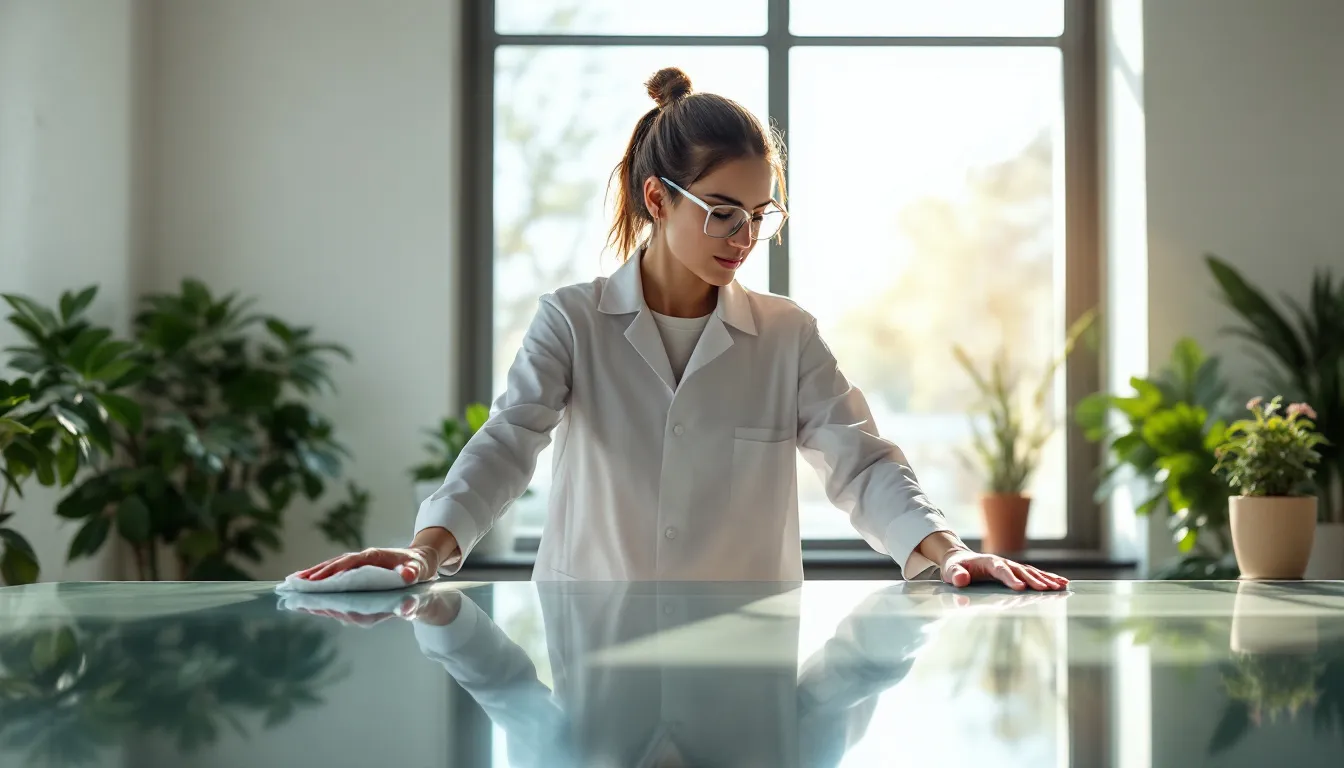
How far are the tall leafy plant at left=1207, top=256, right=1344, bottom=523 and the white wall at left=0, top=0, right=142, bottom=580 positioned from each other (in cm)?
347

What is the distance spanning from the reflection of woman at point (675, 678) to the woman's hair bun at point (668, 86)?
3.70ft

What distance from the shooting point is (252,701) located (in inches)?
25.2

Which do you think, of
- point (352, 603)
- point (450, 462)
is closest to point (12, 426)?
point (450, 462)

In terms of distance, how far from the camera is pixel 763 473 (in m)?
1.89

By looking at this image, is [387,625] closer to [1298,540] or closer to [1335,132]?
[1298,540]

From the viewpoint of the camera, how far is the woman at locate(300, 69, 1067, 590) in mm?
1811

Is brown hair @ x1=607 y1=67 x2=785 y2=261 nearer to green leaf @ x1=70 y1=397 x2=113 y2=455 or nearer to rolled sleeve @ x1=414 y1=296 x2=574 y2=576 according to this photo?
rolled sleeve @ x1=414 y1=296 x2=574 y2=576

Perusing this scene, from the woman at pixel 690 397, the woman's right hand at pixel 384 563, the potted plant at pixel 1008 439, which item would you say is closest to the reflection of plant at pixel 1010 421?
the potted plant at pixel 1008 439

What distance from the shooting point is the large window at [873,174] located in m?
4.31

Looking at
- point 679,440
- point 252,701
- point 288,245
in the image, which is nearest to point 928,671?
point 252,701

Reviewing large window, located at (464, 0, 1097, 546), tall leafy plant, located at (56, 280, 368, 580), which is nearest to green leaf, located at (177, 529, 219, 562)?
tall leafy plant, located at (56, 280, 368, 580)

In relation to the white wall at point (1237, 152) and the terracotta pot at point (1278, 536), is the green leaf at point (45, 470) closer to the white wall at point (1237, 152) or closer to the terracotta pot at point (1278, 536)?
the terracotta pot at point (1278, 536)

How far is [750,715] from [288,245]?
3.76 meters

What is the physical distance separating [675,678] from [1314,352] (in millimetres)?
3535
